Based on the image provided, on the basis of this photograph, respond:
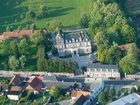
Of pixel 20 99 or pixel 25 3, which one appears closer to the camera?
pixel 20 99

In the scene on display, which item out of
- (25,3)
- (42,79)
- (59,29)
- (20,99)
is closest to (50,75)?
(42,79)

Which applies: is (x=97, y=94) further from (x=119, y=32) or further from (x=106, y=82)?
(x=119, y=32)

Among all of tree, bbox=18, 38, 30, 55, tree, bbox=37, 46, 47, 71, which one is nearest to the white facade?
tree, bbox=37, 46, 47, 71

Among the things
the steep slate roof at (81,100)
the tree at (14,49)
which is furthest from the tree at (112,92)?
the tree at (14,49)

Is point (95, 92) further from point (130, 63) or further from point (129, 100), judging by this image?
point (130, 63)

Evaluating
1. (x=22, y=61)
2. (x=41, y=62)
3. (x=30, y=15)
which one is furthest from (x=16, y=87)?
(x=30, y=15)

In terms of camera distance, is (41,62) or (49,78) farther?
(41,62)

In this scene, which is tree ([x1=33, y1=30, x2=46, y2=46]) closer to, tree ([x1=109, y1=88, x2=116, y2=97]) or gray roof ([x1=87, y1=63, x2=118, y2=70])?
gray roof ([x1=87, y1=63, x2=118, y2=70])
